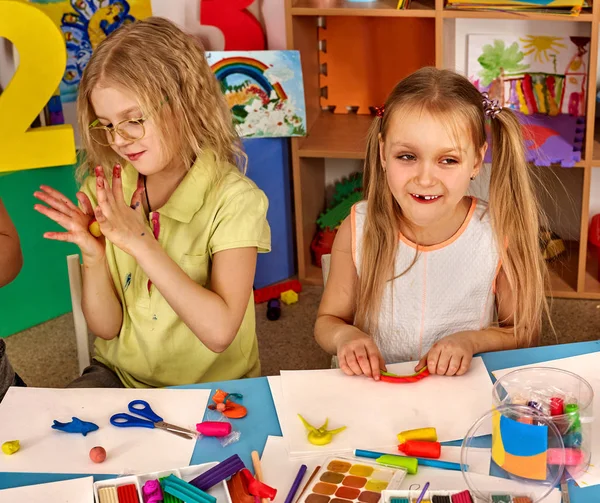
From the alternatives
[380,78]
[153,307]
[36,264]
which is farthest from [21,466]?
[380,78]

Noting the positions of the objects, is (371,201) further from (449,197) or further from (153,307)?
(153,307)

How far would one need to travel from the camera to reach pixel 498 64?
2.67 meters

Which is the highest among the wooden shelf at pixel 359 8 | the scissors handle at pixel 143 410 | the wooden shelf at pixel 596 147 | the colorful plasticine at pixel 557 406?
the wooden shelf at pixel 359 8

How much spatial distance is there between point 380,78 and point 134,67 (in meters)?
1.61

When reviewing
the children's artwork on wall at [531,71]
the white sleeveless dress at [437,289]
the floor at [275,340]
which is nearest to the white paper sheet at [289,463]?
the white sleeveless dress at [437,289]

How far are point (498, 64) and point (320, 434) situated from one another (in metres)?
1.91

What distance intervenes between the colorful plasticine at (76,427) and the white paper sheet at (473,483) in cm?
40

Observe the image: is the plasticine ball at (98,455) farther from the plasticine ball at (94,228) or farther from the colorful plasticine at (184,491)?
the plasticine ball at (94,228)

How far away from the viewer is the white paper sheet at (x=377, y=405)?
106 centimetres

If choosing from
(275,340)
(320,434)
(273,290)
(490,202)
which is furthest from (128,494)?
(273,290)

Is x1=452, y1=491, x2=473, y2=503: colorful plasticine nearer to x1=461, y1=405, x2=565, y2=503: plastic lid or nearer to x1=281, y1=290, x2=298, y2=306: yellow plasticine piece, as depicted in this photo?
x1=461, y1=405, x2=565, y2=503: plastic lid

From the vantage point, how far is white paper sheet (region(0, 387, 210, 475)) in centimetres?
103

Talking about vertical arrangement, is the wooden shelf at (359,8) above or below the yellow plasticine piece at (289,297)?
above

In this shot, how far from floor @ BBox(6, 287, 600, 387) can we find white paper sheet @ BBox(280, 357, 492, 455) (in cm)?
110
